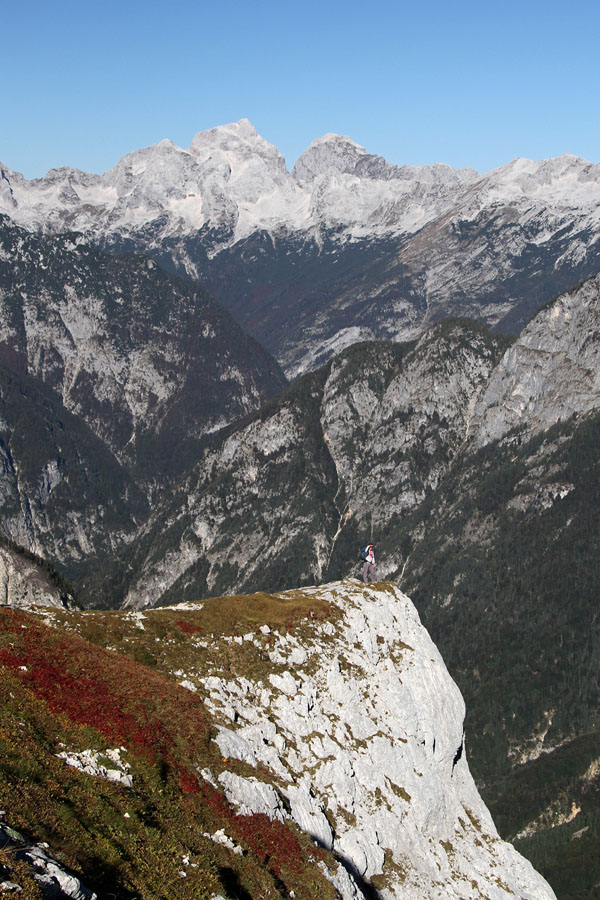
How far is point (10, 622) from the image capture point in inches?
2830

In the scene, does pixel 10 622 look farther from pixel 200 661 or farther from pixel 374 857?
pixel 374 857

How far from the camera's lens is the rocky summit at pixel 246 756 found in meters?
45.2

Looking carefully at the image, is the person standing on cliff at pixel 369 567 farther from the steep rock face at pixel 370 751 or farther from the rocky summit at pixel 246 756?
the rocky summit at pixel 246 756

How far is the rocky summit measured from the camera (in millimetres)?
45250

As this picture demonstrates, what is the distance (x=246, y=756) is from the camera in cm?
7000

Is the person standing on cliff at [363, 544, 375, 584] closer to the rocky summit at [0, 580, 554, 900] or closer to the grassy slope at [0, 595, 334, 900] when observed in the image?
the rocky summit at [0, 580, 554, 900]

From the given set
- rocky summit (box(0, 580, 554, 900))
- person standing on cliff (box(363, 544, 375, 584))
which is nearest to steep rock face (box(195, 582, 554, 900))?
rocky summit (box(0, 580, 554, 900))

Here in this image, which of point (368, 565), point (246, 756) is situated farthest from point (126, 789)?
point (368, 565)

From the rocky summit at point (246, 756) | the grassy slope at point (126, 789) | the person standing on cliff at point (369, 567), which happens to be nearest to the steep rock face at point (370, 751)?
the rocky summit at point (246, 756)

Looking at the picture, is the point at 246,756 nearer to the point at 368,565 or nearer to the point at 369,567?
the point at 368,565

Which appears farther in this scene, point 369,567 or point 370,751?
point 369,567

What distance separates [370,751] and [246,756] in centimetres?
2685

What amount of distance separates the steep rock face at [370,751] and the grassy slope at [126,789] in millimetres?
3752

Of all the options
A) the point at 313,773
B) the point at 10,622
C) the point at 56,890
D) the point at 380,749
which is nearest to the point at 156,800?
the point at 56,890
